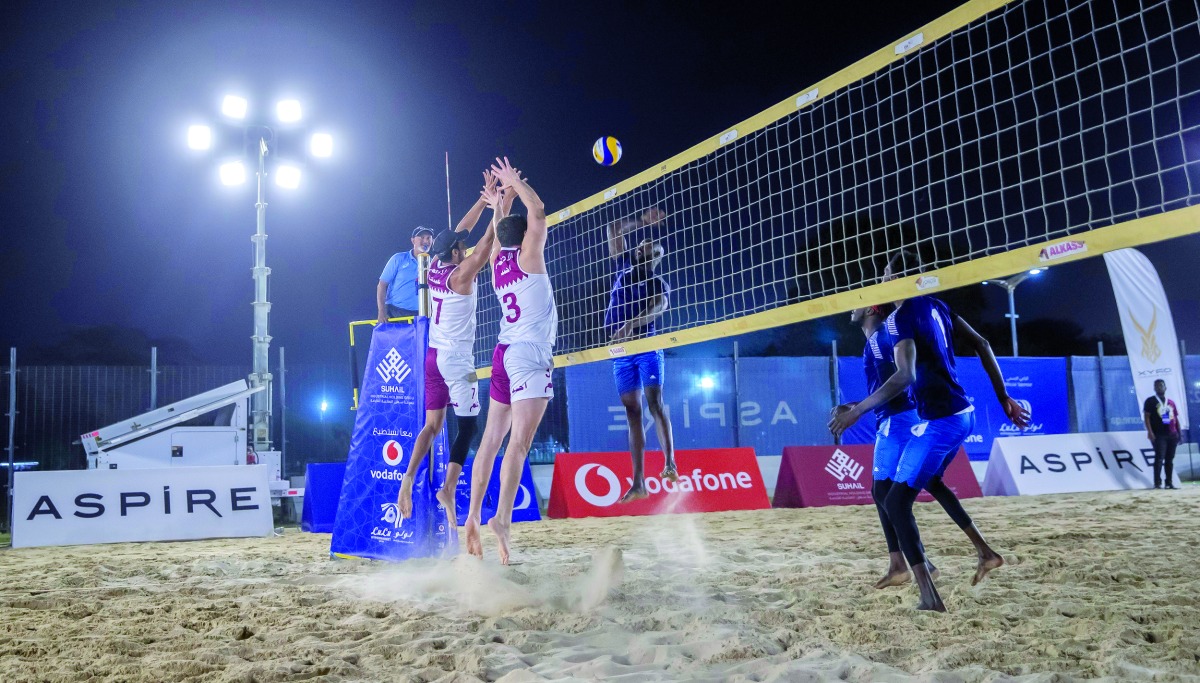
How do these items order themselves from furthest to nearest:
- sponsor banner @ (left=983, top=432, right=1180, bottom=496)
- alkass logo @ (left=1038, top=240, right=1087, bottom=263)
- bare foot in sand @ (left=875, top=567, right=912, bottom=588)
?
sponsor banner @ (left=983, top=432, right=1180, bottom=496)
bare foot in sand @ (left=875, top=567, right=912, bottom=588)
alkass logo @ (left=1038, top=240, right=1087, bottom=263)

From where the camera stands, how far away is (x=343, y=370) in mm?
13023

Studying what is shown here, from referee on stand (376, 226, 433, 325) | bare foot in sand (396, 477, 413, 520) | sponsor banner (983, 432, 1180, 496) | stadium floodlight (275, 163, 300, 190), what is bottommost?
sponsor banner (983, 432, 1180, 496)

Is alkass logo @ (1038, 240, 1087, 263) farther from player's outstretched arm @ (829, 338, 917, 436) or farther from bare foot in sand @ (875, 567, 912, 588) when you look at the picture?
bare foot in sand @ (875, 567, 912, 588)

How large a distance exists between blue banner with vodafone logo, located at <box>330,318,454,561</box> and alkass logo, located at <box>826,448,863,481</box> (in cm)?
634

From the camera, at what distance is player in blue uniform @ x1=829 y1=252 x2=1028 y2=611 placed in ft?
12.5

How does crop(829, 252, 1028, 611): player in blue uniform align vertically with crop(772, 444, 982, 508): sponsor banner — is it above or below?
above

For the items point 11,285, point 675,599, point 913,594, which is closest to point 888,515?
point 913,594

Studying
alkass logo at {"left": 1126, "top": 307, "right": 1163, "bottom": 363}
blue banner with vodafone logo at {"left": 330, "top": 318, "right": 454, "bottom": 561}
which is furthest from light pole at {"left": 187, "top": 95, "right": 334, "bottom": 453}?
alkass logo at {"left": 1126, "top": 307, "right": 1163, "bottom": 363}

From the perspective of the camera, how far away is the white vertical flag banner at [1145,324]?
12.8 m

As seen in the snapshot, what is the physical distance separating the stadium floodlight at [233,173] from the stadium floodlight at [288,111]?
773 mm

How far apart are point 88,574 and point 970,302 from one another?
102 ft

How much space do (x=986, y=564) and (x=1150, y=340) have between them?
11.2 m

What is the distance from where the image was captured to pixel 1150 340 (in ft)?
42.7

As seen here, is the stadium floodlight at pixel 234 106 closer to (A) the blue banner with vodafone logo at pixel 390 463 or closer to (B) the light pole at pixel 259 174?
(B) the light pole at pixel 259 174
